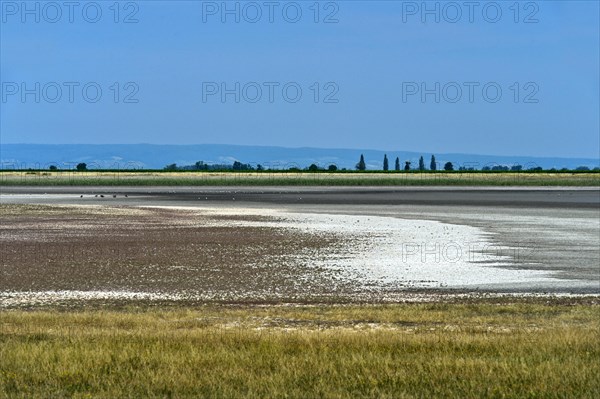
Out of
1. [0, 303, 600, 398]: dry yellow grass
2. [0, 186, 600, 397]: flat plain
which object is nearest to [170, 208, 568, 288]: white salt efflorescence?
[0, 186, 600, 397]: flat plain

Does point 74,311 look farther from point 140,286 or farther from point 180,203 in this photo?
point 180,203

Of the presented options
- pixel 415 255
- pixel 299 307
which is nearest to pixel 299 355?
pixel 299 307

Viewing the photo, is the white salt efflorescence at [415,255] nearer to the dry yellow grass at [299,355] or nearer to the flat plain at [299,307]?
the flat plain at [299,307]

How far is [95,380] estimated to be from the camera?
39.5ft

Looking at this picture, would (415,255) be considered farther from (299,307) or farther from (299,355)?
(299,355)

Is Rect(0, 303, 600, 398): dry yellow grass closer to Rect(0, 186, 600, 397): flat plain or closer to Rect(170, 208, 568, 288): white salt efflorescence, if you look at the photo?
Rect(0, 186, 600, 397): flat plain

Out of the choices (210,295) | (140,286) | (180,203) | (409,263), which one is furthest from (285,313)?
(180,203)

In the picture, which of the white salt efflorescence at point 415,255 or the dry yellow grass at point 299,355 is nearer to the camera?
the dry yellow grass at point 299,355

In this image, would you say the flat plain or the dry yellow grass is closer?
the dry yellow grass

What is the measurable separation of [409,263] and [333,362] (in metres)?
17.7

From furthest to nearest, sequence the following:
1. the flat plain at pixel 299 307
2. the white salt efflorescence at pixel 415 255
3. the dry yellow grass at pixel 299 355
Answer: the white salt efflorescence at pixel 415 255 < the flat plain at pixel 299 307 < the dry yellow grass at pixel 299 355

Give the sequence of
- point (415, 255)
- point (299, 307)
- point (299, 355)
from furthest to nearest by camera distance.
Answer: point (415, 255) → point (299, 307) → point (299, 355)

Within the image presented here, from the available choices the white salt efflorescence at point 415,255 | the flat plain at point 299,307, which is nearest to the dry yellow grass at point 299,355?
the flat plain at point 299,307

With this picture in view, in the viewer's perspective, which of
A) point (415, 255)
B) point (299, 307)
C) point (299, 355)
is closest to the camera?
point (299, 355)
